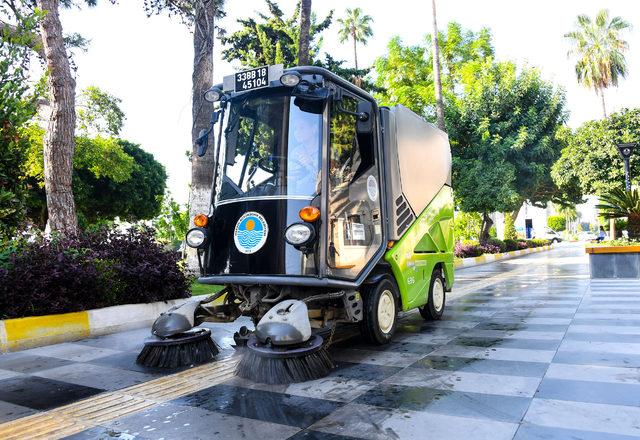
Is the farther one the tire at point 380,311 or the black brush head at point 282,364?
the tire at point 380,311

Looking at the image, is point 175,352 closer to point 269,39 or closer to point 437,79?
point 269,39

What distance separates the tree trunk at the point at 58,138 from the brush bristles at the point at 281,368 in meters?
Answer: 5.97

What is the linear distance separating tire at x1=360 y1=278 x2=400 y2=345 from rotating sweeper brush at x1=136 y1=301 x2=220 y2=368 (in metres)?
1.70

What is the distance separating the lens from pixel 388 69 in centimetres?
3105

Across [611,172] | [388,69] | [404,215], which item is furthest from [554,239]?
[404,215]

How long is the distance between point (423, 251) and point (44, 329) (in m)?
4.90

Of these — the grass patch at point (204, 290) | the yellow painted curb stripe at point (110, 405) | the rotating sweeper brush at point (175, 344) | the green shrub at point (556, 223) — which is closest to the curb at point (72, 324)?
the rotating sweeper brush at point (175, 344)

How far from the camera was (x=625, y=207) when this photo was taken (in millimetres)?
12367

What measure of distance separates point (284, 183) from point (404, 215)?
1.96 meters

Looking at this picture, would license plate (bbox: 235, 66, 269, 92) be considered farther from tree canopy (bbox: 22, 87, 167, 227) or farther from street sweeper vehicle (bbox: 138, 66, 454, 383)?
tree canopy (bbox: 22, 87, 167, 227)

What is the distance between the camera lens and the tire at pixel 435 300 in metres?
6.93

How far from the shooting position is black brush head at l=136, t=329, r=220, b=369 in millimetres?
4691

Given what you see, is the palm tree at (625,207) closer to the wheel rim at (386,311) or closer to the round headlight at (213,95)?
the wheel rim at (386,311)

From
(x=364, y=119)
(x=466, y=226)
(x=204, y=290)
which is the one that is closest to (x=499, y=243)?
(x=466, y=226)
